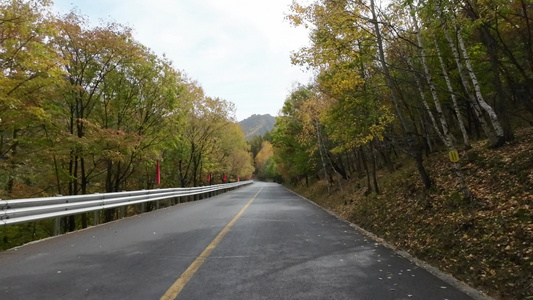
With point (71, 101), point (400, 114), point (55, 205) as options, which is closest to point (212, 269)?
point (55, 205)

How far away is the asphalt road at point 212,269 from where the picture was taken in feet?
12.4

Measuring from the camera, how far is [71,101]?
15.1 metres

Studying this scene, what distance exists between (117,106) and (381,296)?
17.2 metres

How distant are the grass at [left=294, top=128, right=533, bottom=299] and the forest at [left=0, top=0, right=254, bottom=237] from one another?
11.6 metres

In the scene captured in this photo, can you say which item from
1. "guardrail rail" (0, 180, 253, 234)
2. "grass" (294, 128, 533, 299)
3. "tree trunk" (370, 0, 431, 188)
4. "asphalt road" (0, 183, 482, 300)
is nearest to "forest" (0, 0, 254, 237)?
"guardrail rail" (0, 180, 253, 234)

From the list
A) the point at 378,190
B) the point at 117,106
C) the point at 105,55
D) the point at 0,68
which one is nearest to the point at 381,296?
the point at 378,190

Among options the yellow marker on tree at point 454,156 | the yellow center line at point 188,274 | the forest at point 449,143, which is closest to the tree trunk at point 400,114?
the forest at point 449,143

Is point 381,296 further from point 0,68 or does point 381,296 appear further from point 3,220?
point 0,68

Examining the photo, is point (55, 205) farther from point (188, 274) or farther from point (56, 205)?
point (188, 274)

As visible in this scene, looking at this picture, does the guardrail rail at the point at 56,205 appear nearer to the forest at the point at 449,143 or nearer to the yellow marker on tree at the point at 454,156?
the forest at the point at 449,143

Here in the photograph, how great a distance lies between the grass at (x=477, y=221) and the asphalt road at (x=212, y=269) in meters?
0.63

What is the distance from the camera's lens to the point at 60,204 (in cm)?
752

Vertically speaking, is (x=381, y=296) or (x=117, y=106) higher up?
(x=117, y=106)

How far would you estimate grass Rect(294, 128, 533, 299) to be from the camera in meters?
4.43
